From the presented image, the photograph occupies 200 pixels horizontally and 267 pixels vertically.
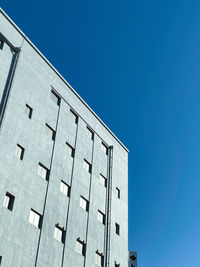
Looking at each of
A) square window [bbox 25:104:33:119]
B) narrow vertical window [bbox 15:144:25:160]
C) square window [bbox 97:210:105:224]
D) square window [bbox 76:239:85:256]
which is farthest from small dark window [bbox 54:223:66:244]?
square window [bbox 25:104:33:119]

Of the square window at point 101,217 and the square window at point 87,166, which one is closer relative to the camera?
the square window at point 101,217

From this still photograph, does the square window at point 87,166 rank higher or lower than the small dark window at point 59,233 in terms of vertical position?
higher

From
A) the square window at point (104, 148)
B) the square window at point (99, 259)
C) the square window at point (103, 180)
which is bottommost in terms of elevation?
the square window at point (99, 259)

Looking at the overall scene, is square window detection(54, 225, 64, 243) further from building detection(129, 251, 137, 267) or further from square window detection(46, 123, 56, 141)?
building detection(129, 251, 137, 267)

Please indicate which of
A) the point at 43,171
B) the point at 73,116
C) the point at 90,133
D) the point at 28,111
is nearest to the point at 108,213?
the point at 90,133

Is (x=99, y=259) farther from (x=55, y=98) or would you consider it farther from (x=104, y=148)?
(x=55, y=98)

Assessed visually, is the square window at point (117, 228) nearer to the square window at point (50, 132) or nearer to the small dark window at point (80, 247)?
the small dark window at point (80, 247)

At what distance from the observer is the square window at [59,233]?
30998 millimetres

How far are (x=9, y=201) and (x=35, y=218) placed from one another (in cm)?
310

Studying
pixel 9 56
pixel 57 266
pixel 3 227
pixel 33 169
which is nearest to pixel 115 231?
pixel 57 266

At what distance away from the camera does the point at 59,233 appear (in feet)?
103

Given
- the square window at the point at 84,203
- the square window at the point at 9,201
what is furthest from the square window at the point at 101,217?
the square window at the point at 9,201

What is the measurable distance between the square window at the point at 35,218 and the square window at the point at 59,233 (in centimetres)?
212

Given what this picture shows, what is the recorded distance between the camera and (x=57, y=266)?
2945 centimetres
